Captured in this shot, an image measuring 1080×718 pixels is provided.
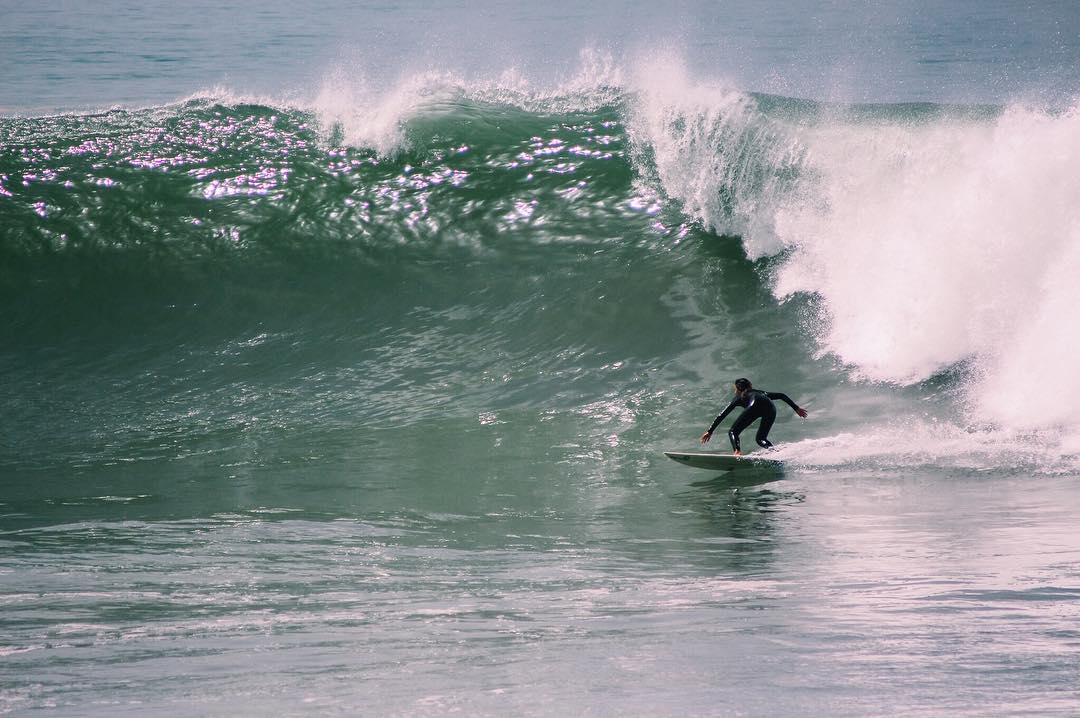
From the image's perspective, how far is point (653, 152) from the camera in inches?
547

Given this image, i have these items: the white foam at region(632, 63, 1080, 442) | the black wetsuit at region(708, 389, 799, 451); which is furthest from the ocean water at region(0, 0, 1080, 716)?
the black wetsuit at region(708, 389, 799, 451)

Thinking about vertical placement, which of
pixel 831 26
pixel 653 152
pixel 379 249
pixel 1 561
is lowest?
pixel 1 561

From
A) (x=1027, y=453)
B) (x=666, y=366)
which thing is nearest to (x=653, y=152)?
(x=666, y=366)

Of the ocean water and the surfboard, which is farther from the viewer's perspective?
the surfboard

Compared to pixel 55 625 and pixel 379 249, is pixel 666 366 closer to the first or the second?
pixel 379 249

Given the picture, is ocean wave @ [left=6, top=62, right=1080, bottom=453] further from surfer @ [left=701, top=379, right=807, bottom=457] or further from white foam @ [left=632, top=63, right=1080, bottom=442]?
surfer @ [left=701, top=379, right=807, bottom=457]

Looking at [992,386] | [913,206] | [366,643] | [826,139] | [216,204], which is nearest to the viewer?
[366,643]

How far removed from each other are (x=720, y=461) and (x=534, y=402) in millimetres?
2326

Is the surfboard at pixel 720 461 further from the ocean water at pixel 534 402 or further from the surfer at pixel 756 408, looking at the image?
the surfer at pixel 756 408

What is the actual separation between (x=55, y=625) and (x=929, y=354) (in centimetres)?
813

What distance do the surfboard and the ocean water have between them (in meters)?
0.11

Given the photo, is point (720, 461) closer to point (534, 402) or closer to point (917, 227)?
point (534, 402)

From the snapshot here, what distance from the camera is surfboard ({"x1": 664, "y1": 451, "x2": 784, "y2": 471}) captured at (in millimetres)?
7988

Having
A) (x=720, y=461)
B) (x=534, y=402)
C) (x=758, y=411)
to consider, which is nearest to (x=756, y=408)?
(x=758, y=411)
